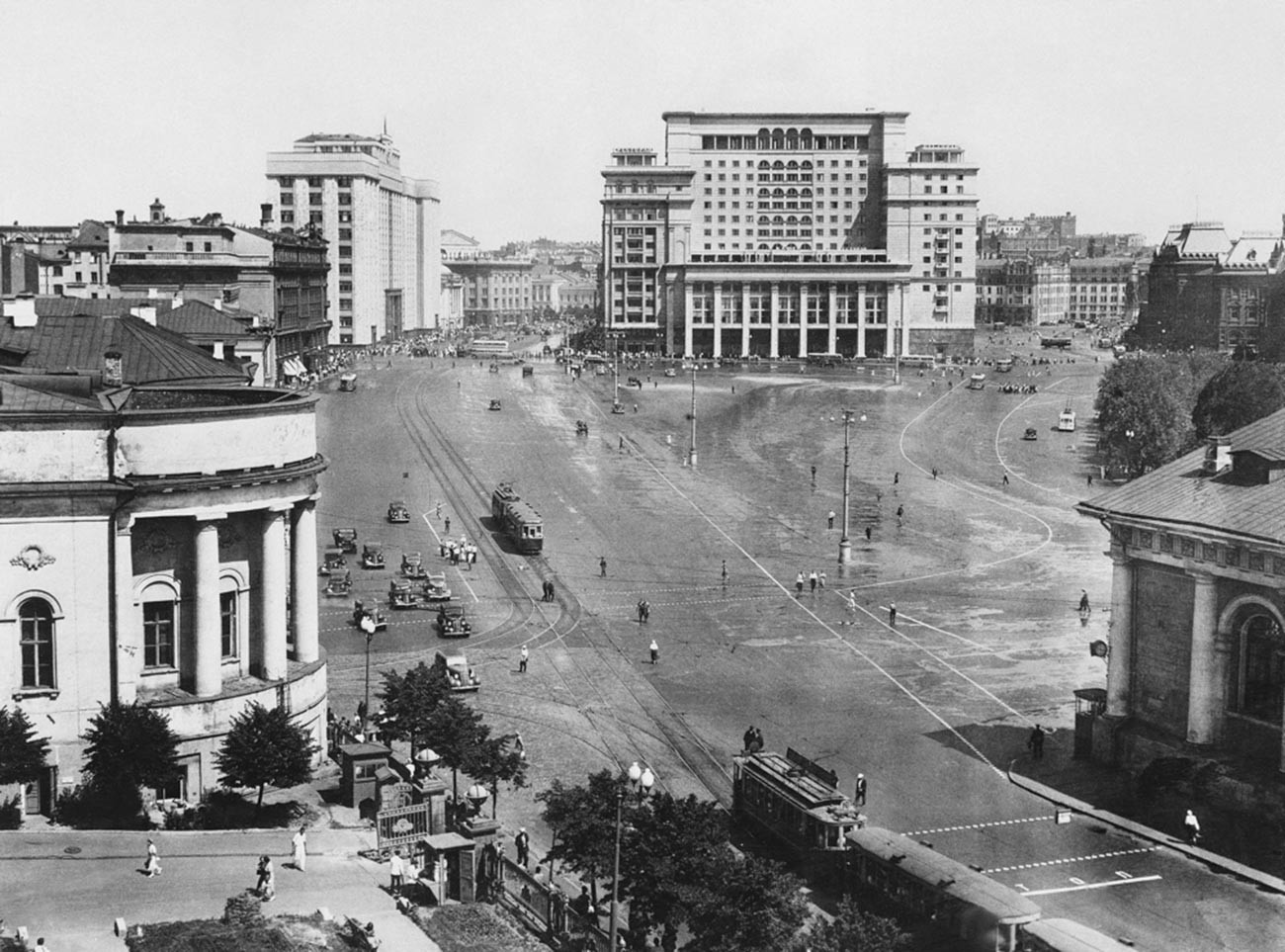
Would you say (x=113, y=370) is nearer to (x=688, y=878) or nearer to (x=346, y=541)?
(x=688, y=878)

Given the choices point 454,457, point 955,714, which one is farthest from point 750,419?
point 955,714

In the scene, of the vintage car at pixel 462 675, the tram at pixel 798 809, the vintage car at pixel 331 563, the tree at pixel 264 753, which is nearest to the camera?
the tram at pixel 798 809

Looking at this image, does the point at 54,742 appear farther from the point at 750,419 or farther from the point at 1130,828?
the point at 750,419

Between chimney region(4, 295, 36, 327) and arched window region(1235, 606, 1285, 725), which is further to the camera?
chimney region(4, 295, 36, 327)

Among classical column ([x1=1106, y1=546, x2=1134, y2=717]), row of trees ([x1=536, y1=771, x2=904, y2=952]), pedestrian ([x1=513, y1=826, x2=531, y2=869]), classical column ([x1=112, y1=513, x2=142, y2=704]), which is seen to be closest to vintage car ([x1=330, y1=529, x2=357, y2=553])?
classical column ([x1=112, y1=513, x2=142, y2=704])

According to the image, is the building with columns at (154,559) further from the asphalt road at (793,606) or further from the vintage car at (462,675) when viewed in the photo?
the asphalt road at (793,606)

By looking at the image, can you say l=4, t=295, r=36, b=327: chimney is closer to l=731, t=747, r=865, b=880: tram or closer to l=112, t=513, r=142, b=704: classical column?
l=112, t=513, r=142, b=704: classical column

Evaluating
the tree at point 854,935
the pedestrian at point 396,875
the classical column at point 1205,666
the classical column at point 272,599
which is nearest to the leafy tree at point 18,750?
the classical column at point 272,599
